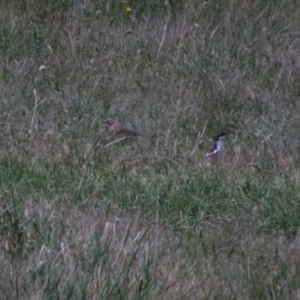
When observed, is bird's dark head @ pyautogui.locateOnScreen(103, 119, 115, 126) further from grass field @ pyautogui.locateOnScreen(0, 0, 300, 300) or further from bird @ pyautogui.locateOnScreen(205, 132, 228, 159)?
bird @ pyautogui.locateOnScreen(205, 132, 228, 159)

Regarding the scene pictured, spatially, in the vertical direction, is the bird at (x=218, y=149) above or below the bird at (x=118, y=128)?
above

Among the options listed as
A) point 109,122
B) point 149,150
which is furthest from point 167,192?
point 109,122

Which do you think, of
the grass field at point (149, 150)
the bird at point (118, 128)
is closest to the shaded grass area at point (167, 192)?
A: the grass field at point (149, 150)

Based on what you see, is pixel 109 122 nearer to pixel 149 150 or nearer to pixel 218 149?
pixel 149 150

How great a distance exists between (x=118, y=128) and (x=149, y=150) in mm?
296

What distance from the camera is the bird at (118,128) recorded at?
6538 mm

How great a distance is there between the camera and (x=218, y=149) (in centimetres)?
637

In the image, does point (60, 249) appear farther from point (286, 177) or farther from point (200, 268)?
point (286, 177)

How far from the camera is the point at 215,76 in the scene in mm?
7426

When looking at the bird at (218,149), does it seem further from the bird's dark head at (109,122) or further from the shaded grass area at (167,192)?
the bird's dark head at (109,122)

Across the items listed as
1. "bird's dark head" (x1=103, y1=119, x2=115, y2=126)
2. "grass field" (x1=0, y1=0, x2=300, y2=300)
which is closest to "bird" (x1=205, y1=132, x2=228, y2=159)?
"grass field" (x1=0, y1=0, x2=300, y2=300)

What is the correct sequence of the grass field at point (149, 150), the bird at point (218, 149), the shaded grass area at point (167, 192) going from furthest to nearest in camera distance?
the bird at point (218, 149)
the shaded grass area at point (167, 192)
the grass field at point (149, 150)

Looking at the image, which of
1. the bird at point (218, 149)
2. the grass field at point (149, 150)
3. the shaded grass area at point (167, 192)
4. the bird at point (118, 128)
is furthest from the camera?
the bird at point (118, 128)

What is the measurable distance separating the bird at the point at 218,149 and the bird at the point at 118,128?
18.9 inches
